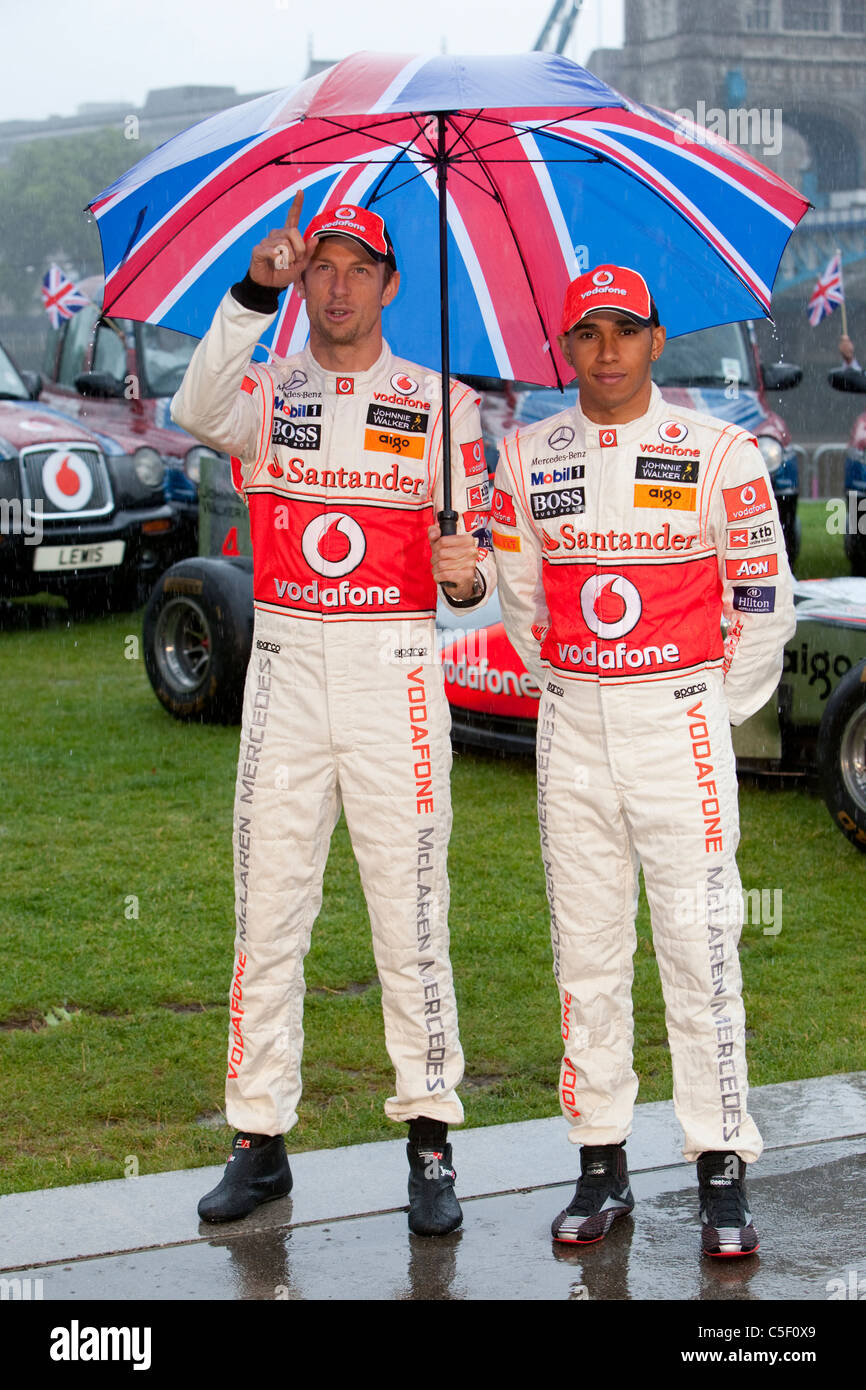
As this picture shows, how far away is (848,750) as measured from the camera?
6.39 meters

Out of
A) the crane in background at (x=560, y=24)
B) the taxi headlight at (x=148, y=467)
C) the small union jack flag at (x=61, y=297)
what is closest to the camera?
the taxi headlight at (x=148, y=467)

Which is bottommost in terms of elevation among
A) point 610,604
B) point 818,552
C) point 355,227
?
point 818,552

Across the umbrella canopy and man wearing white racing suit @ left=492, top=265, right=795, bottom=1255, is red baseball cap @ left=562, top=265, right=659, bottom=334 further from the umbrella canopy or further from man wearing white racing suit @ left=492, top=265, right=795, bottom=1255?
the umbrella canopy

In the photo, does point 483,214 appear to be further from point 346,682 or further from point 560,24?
point 560,24

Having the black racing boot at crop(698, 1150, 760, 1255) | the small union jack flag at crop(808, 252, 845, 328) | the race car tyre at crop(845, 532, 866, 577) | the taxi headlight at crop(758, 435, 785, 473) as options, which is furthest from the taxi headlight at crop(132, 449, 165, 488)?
the black racing boot at crop(698, 1150, 760, 1255)

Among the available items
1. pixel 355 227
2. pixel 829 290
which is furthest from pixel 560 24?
pixel 355 227

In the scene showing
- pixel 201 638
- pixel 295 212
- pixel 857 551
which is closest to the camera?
pixel 295 212

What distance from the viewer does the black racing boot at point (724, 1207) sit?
3.53m

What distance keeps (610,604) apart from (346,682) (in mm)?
603

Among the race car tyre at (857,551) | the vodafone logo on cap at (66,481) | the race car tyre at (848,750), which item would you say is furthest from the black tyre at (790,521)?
the race car tyre at (848,750)

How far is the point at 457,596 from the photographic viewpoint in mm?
3639

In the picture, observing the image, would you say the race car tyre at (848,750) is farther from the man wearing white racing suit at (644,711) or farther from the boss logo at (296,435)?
the boss logo at (296,435)

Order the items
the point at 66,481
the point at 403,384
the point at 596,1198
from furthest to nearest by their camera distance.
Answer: the point at 66,481, the point at 403,384, the point at 596,1198

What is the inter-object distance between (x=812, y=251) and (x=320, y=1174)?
38.9 meters
